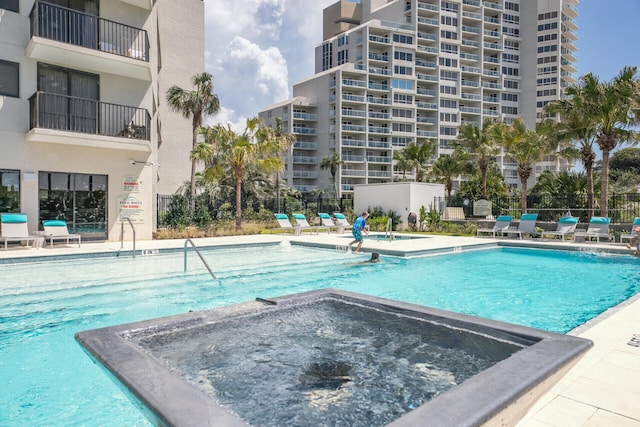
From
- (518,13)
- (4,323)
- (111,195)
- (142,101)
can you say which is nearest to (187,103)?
(142,101)

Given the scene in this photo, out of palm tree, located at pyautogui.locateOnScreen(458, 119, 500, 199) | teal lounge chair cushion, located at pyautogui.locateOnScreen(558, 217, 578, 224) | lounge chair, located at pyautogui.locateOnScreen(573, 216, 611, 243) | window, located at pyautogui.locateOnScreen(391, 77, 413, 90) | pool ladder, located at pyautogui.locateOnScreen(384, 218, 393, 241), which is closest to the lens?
lounge chair, located at pyautogui.locateOnScreen(573, 216, 611, 243)

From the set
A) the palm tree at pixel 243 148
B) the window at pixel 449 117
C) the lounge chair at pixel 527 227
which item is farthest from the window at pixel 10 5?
the window at pixel 449 117

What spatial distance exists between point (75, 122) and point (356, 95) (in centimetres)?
4792

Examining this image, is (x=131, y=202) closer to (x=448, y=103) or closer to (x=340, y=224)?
(x=340, y=224)

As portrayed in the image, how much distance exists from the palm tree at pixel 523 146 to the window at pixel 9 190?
878 inches

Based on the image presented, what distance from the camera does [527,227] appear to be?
58.3 feet

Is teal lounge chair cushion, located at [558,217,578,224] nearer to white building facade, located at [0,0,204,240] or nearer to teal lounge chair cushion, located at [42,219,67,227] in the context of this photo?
white building facade, located at [0,0,204,240]

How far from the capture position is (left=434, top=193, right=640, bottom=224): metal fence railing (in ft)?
64.2

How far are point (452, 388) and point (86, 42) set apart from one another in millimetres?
17029

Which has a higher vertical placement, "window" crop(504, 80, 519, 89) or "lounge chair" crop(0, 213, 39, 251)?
"window" crop(504, 80, 519, 89)

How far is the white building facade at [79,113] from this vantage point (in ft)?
45.6

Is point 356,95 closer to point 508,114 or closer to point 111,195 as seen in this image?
Answer: point 508,114

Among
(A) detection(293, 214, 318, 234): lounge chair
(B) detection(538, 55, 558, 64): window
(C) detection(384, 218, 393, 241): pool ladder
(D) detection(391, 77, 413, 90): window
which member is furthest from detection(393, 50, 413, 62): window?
(C) detection(384, 218, 393, 241): pool ladder

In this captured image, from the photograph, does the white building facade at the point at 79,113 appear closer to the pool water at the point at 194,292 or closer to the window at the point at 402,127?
the pool water at the point at 194,292
